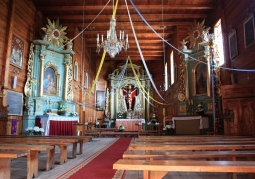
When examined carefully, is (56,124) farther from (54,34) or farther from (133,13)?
(133,13)

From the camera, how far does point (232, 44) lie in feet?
25.5

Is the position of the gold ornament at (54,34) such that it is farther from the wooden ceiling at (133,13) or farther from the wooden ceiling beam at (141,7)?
the wooden ceiling at (133,13)

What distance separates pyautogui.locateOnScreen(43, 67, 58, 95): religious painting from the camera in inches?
378

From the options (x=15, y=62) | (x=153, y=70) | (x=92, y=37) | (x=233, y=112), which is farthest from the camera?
(x=153, y=70)

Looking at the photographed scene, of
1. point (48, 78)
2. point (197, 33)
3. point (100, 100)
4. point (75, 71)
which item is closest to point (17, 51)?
point (48, 78)

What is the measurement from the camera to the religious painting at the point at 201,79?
30.2ft

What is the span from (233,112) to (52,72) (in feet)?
25.4

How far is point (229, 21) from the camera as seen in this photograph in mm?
8148

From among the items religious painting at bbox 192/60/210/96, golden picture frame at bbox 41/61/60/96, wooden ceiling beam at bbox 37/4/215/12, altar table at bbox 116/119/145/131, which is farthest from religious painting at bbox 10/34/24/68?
altar table at bbox 116/119/145/131

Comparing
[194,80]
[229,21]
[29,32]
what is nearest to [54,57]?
[29,32]

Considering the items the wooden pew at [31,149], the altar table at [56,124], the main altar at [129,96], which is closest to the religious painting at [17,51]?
the altar table at [56,124]

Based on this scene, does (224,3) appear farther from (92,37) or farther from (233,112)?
(92,37)

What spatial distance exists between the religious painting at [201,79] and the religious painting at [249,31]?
239 centimetres

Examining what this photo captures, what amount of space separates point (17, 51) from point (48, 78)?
6.81 ft
